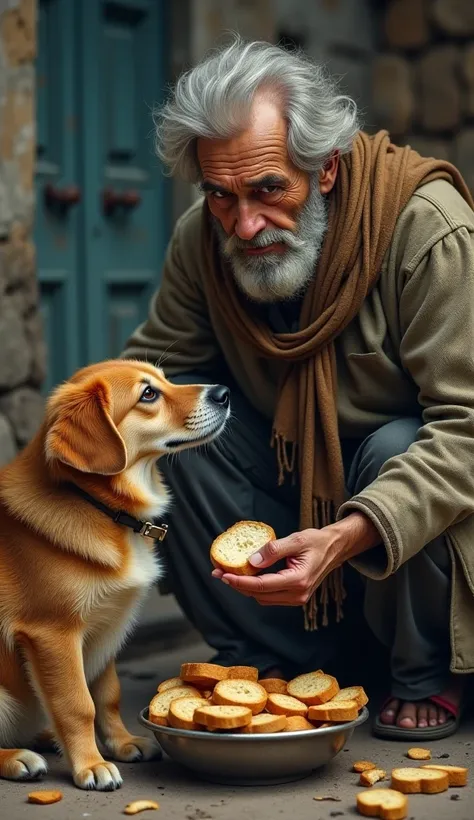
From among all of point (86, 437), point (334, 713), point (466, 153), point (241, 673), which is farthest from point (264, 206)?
point (466, 153)

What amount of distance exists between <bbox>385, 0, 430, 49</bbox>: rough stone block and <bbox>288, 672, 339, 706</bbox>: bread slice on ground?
3469mm

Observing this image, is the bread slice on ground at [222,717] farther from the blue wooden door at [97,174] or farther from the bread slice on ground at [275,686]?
the blue wooden door at [97,174]

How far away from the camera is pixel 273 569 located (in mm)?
3244

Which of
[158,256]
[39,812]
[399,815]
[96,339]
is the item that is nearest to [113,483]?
[39,812]

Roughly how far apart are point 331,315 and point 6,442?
151cm

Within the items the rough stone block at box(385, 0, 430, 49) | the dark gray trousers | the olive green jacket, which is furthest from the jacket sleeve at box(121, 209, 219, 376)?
the rough stone block at box(385, 0, 430, 49)

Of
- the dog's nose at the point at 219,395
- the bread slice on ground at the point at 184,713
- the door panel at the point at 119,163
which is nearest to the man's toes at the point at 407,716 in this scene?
the bread slice on ground at the point at 184,713

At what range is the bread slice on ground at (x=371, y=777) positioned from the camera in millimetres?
2605

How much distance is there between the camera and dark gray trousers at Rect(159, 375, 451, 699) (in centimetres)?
296

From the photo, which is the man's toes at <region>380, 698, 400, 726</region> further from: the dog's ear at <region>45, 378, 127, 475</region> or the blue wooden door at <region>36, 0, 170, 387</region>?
the blue wooden door at <region>36, 0, 170, 387</region>

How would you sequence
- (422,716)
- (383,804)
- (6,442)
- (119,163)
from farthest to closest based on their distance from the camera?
1. (119,163)
2. (6,442)
3. (422,716)
4. (383,804)

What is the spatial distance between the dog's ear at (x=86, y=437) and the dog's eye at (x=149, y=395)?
0.14 meters

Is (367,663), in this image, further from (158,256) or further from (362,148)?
(158,256)

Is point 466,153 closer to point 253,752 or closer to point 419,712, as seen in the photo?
point 419,712
